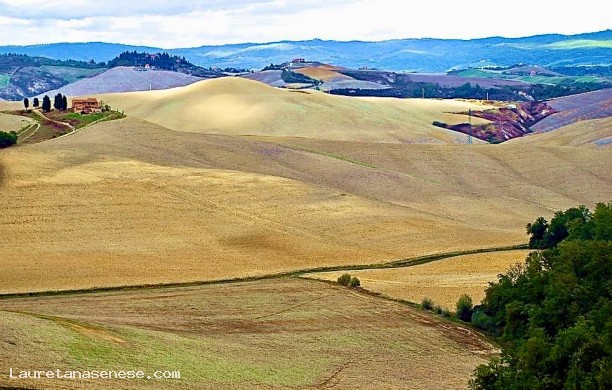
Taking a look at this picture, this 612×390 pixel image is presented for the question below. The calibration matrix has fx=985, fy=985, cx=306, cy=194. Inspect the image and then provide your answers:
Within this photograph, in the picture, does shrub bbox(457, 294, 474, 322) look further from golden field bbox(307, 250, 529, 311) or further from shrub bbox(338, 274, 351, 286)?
shrub bbox(338, 274, 351, 286)

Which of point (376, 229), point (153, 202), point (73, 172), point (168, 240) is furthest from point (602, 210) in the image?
point (73, 172)

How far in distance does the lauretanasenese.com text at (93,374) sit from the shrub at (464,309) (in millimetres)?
21938

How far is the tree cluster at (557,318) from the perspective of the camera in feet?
109

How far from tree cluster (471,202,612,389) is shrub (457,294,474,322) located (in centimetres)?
69

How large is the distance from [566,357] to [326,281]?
2781 cm

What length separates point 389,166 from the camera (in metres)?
117

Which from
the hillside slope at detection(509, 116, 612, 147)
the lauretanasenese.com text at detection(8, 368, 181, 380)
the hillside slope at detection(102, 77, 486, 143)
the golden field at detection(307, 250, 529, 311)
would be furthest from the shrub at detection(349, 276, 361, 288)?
the hillside slope at detection(102, 77, 486, 143)

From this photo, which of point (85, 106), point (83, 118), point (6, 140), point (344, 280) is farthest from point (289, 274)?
point (85, 106)

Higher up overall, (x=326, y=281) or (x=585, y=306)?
(x=585, y=306)

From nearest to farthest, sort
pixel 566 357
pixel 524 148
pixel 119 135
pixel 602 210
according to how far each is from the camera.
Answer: pixel 566 357, pixel 602 210, pixel 119 135, pixel 524 148

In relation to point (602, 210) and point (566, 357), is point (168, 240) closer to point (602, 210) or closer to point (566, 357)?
point (602, 210)

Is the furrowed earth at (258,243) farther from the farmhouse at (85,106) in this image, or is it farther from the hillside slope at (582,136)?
the farmhouse at (85,106)

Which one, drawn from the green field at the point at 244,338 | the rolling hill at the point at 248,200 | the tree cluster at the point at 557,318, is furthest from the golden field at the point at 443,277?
the tree cluster at the point at 557,318

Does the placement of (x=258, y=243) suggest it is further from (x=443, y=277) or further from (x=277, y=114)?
(x=277, y=114)
